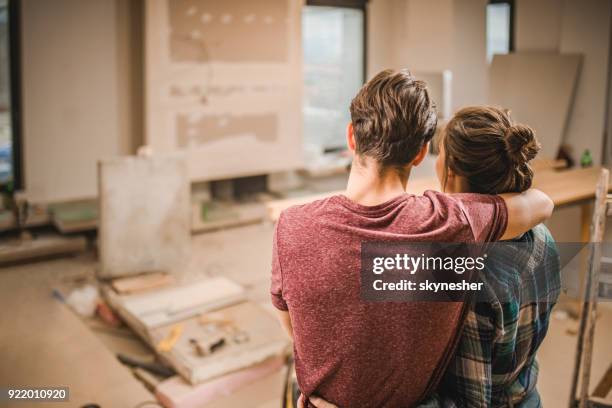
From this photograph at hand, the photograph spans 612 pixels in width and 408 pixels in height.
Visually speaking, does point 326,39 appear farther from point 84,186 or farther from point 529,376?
point 529,376

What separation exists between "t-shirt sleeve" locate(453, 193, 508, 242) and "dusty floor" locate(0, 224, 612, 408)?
163 cm

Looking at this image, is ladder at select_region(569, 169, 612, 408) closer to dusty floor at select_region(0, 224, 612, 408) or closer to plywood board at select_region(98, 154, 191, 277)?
dusty floor at select_region(0, 224, 612, 408)

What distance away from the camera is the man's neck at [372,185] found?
1149 millimetres

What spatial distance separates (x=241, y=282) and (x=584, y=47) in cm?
274

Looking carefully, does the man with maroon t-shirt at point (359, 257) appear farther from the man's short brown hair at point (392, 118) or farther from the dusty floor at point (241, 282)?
the dusty floor at point (241, 282)

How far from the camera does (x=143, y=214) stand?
4105mm

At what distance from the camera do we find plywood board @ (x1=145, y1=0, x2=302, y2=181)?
4840mm

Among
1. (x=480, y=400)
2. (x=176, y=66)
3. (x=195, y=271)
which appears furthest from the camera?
(x=176, y=66)

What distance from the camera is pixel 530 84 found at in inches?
177

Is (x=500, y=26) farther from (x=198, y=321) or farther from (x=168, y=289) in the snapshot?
(x=198, y=321)

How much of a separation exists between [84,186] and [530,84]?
134 inches

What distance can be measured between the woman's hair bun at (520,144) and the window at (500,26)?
4408mm

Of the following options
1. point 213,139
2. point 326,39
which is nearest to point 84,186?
point 213,139

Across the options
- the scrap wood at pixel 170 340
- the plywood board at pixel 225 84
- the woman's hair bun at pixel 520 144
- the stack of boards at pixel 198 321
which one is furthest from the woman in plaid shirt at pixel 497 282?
the plywood board at pixel 225 84
